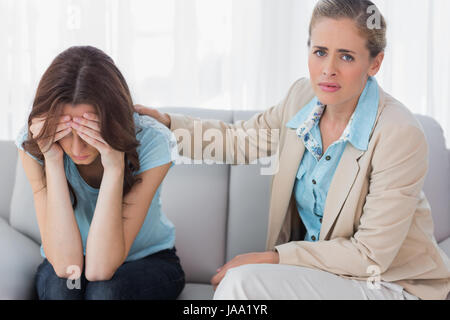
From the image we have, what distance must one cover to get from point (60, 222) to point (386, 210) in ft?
2.60

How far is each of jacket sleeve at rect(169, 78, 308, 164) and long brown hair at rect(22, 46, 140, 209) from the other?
0.27 metres

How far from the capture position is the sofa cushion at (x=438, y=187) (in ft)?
5.28

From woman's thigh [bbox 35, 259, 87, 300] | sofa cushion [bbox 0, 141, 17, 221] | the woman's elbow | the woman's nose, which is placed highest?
the woman's nose

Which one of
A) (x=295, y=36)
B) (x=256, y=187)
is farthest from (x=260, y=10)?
(x=256, y=187)

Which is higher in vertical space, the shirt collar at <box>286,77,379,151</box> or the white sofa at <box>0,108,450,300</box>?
the shirt collar at <box>286,77,379,151</box>

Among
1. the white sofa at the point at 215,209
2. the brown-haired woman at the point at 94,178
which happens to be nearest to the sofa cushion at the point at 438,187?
the white sofa at the point at 215,209

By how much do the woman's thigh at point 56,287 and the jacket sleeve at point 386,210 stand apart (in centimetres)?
53

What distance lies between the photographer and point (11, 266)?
129 centimetres

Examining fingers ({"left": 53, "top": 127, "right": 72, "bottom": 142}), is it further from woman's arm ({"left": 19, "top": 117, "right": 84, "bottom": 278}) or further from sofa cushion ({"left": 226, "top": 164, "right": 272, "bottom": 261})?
sofa cushion ({"left": 226, "top": 164, "right": 272, "bottom": 261})

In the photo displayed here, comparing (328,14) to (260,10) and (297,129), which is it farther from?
(260,10)

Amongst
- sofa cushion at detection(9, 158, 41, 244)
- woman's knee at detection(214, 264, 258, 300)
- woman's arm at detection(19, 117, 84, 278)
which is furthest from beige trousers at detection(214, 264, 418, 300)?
sofa cushion at detection(9, 158, 41, 244)

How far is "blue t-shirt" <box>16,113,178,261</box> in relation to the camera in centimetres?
126

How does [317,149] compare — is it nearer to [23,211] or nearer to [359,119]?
[359,119]

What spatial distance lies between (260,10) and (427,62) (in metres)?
0.81
